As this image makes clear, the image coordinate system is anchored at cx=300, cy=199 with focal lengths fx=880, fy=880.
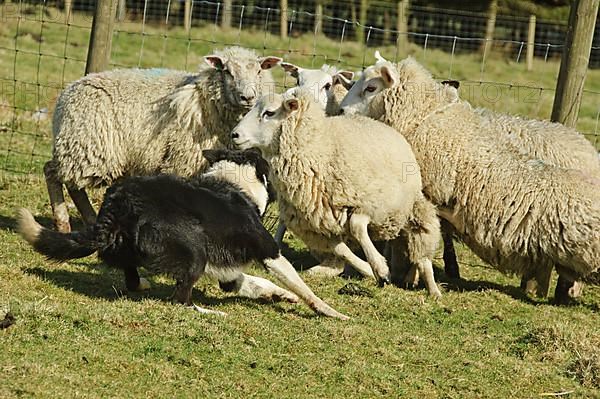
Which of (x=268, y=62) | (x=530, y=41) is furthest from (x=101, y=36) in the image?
(x=530, y=41)

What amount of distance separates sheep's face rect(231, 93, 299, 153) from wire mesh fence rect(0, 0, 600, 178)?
5.11 meters

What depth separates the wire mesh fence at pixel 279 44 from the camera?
44.8 feet

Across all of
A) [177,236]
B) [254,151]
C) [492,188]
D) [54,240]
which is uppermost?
[254,151]

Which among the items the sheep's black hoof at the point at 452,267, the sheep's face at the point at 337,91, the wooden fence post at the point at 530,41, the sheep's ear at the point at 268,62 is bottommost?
the sheep's black hoof at the point at 452,267

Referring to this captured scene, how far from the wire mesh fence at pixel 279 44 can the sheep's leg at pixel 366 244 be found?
5715 mm

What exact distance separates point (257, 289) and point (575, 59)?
374 centimetres

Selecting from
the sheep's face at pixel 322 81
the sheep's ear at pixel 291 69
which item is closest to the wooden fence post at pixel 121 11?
the sheep's ear at pixel 291 69

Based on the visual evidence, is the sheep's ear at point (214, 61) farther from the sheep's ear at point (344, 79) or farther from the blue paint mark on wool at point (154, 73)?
the sheep's ear at point (344, 79)

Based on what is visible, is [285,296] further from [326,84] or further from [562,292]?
[326,84]

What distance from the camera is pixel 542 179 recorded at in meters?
6.49

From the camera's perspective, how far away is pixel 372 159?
620 centimetres

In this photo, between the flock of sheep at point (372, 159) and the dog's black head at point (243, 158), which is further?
the flock of sheep at point (372, 159)

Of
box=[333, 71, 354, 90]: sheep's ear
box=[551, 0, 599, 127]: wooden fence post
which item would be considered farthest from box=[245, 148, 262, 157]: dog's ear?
box=[551, 0, 599, 127]: wooden fence post

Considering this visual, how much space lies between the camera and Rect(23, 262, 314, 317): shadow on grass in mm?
5605
